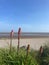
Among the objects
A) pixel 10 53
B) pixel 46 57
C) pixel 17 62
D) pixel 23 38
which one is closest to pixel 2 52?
pixel 10 53

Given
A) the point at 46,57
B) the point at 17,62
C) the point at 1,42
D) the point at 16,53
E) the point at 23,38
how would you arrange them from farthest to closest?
the point at 23,38, the point at 1,42, the point at 46,57, the point at 16,53, the point at 17,62

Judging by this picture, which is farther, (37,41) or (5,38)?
(37,41)

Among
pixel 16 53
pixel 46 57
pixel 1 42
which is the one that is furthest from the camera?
pixel 1 42

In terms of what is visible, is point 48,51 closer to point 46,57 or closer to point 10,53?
point 46,57

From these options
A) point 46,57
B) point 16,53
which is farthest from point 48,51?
point 16,53

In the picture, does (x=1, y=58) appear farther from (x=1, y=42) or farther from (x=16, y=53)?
(x=1, y=42)

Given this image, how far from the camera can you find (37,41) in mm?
8523

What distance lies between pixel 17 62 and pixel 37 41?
3082 millimetres

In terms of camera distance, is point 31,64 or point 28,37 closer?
point 31,64

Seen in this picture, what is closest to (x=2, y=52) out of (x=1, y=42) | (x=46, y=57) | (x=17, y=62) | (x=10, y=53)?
(x=10, y=53)

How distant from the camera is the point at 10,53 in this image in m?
5.91

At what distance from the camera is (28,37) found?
8.68 meters

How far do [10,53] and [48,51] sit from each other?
49.7 inches

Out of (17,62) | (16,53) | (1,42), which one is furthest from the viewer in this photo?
(1,42)
